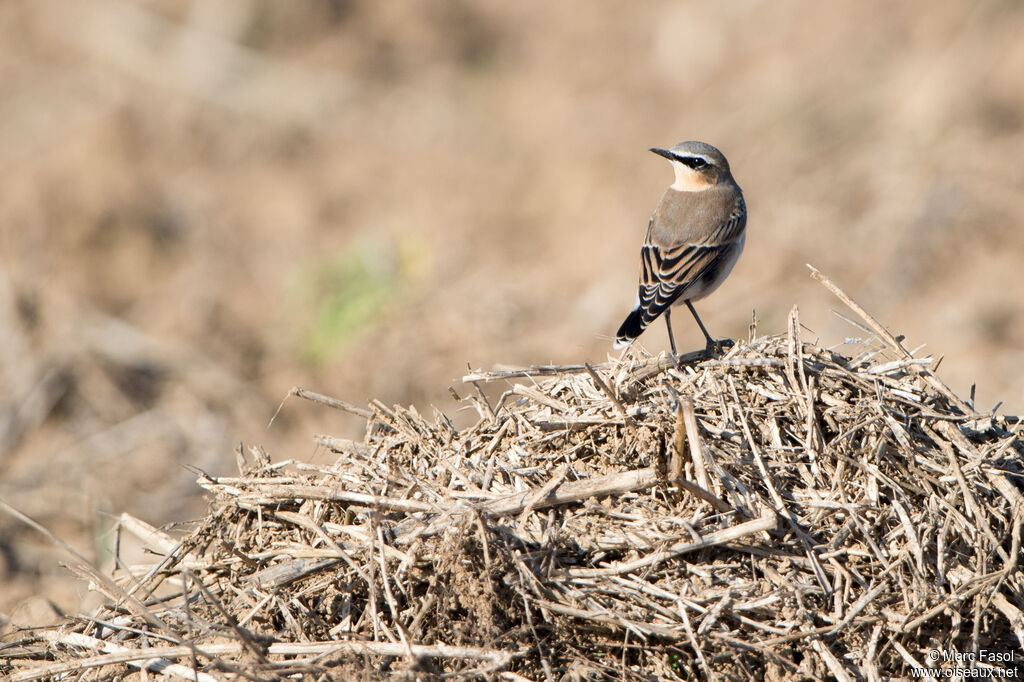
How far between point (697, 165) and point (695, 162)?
0.03 meters

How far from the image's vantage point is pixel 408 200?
14102mm

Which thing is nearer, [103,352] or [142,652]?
[142,652]

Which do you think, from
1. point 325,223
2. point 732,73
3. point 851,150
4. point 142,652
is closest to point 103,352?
point 325,223

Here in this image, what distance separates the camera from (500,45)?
17688mm

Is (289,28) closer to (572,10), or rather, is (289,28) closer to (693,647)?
(572,10)

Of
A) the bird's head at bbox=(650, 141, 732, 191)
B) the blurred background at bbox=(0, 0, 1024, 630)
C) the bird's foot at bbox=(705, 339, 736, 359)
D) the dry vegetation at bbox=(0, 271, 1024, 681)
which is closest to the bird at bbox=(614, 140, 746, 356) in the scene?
the bird's head at bbox=(650, 141, 732, 191)

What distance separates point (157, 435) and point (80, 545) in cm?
184

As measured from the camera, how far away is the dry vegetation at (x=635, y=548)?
4129mm

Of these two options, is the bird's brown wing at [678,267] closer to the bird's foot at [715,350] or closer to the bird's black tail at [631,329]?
the bird's black tail at [631,329]

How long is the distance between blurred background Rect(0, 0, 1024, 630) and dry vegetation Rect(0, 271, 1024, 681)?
1.90 m

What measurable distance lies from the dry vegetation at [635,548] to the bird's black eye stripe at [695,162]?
2512mm

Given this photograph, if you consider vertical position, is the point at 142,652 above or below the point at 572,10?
below

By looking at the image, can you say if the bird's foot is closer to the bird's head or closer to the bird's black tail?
the bird's black tail

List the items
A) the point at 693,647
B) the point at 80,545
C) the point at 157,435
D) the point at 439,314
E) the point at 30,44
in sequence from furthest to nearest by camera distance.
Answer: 1. the point at 30,44
2. the point at 439,314
3. the point at 157,435
4. the point at 80,545
5. the point at 693,647
